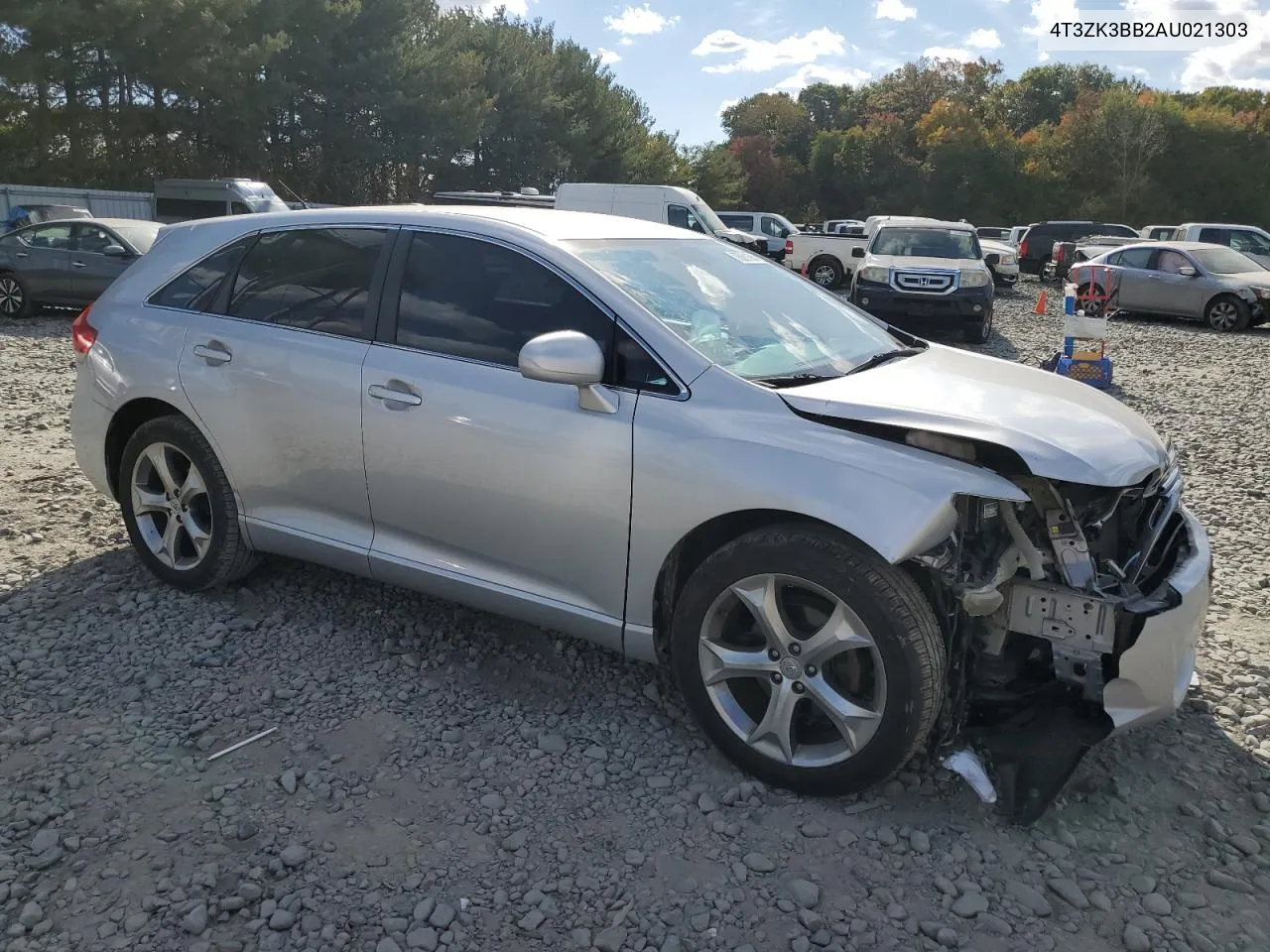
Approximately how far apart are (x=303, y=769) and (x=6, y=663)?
149 centimetres

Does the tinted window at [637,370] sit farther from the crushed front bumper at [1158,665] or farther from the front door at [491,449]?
the crushed front bumper at [1158,665]

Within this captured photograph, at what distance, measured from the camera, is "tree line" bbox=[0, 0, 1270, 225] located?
27328 mm

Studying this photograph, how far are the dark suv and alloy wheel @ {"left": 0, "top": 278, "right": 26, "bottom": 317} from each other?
24.3 metres

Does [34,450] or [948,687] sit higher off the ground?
[948,687]

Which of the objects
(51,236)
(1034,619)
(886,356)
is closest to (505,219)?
(886,356)

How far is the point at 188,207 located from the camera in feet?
83.5

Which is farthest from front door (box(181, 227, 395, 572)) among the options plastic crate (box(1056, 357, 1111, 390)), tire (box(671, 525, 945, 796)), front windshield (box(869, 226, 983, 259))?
front windshield (box(869, 226, 983, 259))

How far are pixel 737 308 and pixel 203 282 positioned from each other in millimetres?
2288

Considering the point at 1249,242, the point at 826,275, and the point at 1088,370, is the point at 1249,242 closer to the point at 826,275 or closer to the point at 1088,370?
the point at 826,275

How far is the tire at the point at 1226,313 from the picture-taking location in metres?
15.9

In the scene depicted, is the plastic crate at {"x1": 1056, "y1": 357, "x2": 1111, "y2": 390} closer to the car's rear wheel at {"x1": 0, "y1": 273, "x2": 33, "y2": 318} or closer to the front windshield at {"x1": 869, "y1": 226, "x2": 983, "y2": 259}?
the front windshield at {"x1": 869, "y1": 226, "x2": 983, "y2": 259}

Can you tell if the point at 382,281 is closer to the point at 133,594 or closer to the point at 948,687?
the point at 133,594

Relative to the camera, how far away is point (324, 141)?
32.6 metres

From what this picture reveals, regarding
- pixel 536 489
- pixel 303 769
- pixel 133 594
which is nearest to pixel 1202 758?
pixel 536 489
